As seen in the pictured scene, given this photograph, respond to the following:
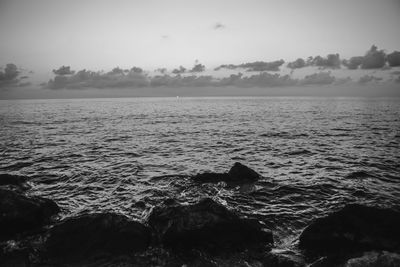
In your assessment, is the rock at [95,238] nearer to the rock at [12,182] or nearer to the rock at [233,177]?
the rock at [233,177]

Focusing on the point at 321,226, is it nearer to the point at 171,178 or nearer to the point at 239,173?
the point at 239,173

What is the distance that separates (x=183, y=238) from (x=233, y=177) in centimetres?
875

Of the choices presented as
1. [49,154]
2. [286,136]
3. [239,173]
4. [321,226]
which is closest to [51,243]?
[321,226]

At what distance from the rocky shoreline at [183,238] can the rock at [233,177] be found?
6.91 m

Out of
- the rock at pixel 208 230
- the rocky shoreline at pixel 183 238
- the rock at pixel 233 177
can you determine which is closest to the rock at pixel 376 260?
the rocky shoreline at pixel 183 238

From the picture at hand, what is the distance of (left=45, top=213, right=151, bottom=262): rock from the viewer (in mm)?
9461

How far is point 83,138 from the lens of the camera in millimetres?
37281

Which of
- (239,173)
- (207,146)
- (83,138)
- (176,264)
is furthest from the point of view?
(83,138)

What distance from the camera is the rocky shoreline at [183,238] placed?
361 inches

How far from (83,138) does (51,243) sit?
30151 millimetres

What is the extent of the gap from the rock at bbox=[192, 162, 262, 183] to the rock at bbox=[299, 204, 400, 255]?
7933 millimetres

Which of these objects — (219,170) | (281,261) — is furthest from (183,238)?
(219,170)

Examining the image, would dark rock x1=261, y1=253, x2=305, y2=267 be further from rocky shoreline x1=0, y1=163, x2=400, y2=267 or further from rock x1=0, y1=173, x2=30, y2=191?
rock x1=0, y1=173, x2=30, y2=191

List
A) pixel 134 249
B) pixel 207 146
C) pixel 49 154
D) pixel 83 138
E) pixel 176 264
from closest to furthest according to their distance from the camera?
pixel 176 264
pixel 134 249
pixel 49 154
pixel 207 146
pixel 83 138
